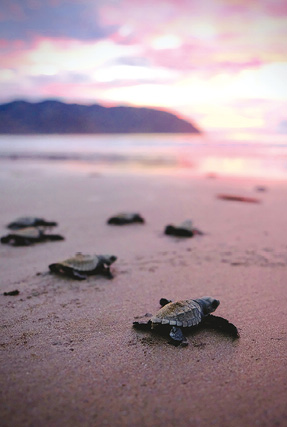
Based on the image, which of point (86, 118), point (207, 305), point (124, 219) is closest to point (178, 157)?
A: point (124, 219)

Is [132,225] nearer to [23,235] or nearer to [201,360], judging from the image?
[23,235]

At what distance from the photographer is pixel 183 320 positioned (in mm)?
2531

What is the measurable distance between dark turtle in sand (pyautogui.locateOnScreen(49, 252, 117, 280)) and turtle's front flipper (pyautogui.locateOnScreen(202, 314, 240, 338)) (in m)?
1.38

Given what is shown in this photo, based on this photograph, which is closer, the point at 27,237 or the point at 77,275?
the point at 77,275

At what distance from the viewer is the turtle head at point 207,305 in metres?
2.77

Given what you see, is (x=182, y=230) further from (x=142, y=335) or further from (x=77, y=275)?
(x=142, y=335)

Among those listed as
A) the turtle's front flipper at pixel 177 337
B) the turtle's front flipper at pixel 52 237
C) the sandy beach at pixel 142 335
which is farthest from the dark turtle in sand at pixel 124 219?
the turtle's front flipper at pixel 177 337

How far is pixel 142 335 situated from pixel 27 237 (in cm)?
293

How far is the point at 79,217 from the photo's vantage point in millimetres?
6547

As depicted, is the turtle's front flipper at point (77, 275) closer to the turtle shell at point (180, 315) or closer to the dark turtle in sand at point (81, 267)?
the dark turtle in sand at point (81, 267)

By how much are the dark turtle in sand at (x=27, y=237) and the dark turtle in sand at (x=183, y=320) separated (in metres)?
2.78

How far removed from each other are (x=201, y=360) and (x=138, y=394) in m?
0.57

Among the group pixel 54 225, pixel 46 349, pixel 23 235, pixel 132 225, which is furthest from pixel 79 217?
pixel 46 349

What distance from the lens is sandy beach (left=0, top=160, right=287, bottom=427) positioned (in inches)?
73.7
